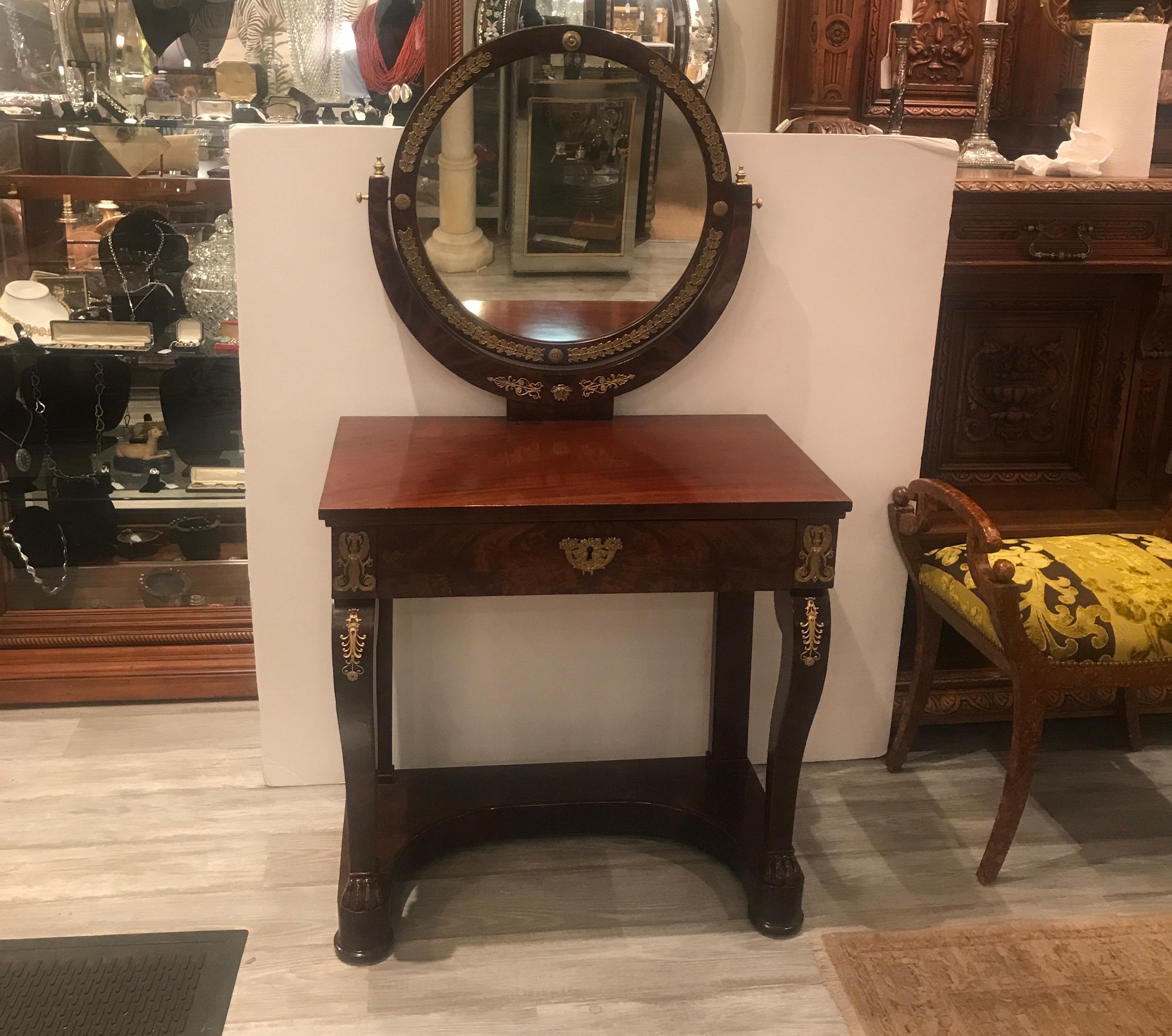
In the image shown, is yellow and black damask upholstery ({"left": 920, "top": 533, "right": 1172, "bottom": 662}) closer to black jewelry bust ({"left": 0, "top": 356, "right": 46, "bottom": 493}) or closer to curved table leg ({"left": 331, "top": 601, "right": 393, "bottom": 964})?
curved table leg ({"left": 331, "top": 601, "right": 393, "bottom": 964})

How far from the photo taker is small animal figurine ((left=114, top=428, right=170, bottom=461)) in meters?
2.63

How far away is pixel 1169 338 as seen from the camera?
2.39m

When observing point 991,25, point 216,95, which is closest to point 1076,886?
point 991,25

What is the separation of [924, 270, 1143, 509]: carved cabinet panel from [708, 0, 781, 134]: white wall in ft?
2.64

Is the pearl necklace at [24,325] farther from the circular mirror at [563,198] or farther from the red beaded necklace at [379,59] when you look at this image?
the circular mirror at [563,198]

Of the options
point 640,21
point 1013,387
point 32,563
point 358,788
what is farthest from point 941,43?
point 32,563

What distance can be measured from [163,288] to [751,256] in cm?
132

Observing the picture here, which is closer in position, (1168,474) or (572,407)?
(572,407)

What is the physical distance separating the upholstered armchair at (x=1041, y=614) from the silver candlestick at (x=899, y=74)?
32.4 inches

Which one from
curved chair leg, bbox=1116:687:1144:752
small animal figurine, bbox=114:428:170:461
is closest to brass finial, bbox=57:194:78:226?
small animal figurine, bbox=114:428:170:461

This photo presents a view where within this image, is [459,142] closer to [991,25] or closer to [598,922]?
[991,25]

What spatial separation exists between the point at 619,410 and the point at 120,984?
1.21 meters

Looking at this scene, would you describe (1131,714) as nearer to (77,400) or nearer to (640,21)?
(640,21)

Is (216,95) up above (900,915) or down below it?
above
